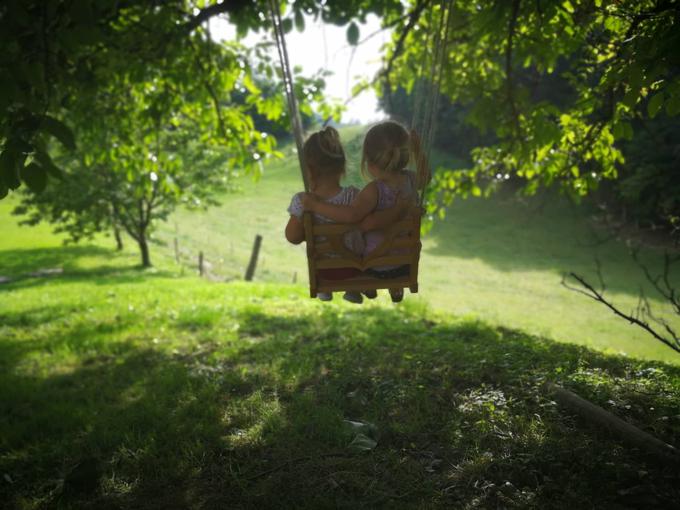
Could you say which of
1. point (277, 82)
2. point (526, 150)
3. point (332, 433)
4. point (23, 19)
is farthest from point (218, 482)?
point (277, 82)

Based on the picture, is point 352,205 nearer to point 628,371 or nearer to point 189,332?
point 628,371

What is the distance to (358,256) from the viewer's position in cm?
360

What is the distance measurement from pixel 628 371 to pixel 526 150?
2.86 m

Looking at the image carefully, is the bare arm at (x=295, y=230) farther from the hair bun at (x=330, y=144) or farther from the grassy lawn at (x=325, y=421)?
the grassy lawn at (x=325, y=421)

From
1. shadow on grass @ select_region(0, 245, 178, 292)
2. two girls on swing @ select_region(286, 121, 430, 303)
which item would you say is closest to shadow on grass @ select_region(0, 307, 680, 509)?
two girls on swing @ select_region(286, 121, 430, 303)

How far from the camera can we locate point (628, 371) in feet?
16.3

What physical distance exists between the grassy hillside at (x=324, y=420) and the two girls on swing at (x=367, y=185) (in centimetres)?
142

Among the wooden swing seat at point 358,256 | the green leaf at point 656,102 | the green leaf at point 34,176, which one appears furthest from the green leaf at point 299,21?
Answer: the green leaf at point 656,102

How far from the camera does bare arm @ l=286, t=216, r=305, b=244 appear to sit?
3.62 meters

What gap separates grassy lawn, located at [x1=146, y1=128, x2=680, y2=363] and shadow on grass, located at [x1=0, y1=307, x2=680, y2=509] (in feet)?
6.67

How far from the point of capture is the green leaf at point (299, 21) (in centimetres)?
545

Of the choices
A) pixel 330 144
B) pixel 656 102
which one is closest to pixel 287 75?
pixel 330 144

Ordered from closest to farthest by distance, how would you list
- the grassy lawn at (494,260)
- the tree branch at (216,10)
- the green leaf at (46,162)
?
the green leaf at (46,162), the tree branch at (216,10), the grassy lawn at (494,260)

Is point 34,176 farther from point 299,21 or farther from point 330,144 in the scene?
point 299,21
